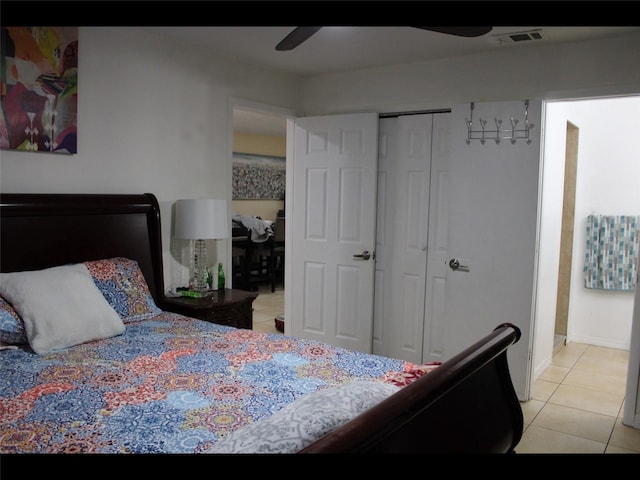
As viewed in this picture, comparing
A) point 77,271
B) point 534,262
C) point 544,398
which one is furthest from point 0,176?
point 544,398

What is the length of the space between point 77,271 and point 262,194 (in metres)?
6.53

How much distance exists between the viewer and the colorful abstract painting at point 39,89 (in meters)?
2.48

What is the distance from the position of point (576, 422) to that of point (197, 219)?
2692mm

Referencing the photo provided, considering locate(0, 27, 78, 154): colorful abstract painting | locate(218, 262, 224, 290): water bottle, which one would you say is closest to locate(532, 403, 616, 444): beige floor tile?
locate(218, 262, 224, 290): water bottle

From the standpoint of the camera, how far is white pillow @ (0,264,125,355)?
7.13ft

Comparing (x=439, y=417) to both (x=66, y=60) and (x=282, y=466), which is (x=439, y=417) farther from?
(x=66, y=60)

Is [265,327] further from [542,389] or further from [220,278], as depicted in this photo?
[542,389]

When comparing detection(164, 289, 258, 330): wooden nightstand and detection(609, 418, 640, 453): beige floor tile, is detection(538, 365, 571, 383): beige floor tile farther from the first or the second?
detection(164, 289, 258, 330): wooden nightstand

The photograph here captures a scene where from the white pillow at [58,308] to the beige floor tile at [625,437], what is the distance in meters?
2.80

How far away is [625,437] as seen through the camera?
2979 millimetres

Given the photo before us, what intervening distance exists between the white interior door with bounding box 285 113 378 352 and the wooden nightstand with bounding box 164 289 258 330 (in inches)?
39.2

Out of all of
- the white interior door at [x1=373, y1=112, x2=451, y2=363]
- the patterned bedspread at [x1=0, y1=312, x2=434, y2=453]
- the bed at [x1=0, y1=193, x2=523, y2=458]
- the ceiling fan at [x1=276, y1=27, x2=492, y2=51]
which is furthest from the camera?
the white interior door at [x1=373, y1=112, x2=451, y2=363]

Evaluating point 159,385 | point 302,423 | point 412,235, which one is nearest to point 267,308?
point 412,235

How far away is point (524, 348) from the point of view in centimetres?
343
